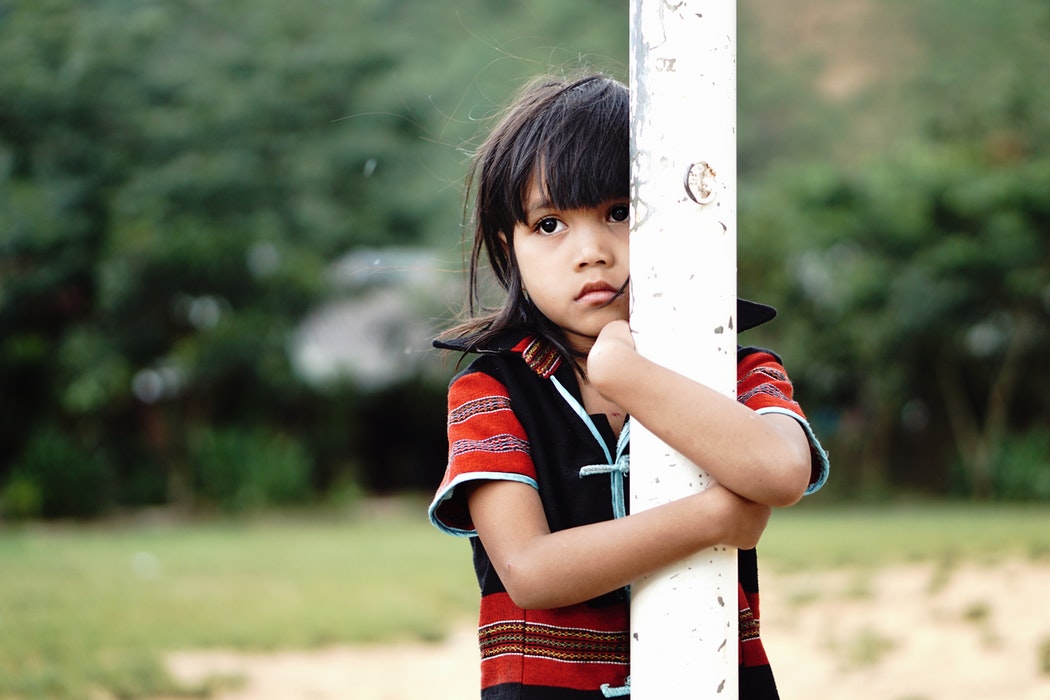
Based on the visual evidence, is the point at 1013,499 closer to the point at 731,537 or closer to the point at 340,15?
the point at 340,15

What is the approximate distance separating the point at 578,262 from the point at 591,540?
1.24 feet

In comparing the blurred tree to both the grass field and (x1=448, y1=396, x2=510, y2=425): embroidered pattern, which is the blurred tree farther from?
(x1=448, y1=396, x2=510, y2=425): embroidered pattern

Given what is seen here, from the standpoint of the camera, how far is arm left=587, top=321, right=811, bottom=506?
4.29ft

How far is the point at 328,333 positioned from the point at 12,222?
5376mm

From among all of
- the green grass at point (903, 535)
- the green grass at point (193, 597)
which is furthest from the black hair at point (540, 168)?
the green grass at point (903, 535)

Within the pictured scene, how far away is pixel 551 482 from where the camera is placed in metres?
1.52

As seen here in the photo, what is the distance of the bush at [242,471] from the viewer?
11.9 metres

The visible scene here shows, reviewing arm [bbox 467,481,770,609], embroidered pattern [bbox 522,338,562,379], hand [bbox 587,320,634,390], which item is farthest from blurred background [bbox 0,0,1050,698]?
hand [bbox 587,320,634,390]

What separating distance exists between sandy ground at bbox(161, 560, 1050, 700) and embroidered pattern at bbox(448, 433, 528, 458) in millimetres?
3450

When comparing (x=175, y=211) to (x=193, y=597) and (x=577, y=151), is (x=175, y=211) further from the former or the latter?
(x=577, y=151)

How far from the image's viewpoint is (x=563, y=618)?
148 cm

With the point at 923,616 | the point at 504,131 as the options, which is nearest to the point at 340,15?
the point at 923,616

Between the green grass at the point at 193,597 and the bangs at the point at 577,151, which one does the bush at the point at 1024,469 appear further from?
the bangs at the point at 577,151

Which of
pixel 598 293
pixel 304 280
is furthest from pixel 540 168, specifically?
pixel 304 280
